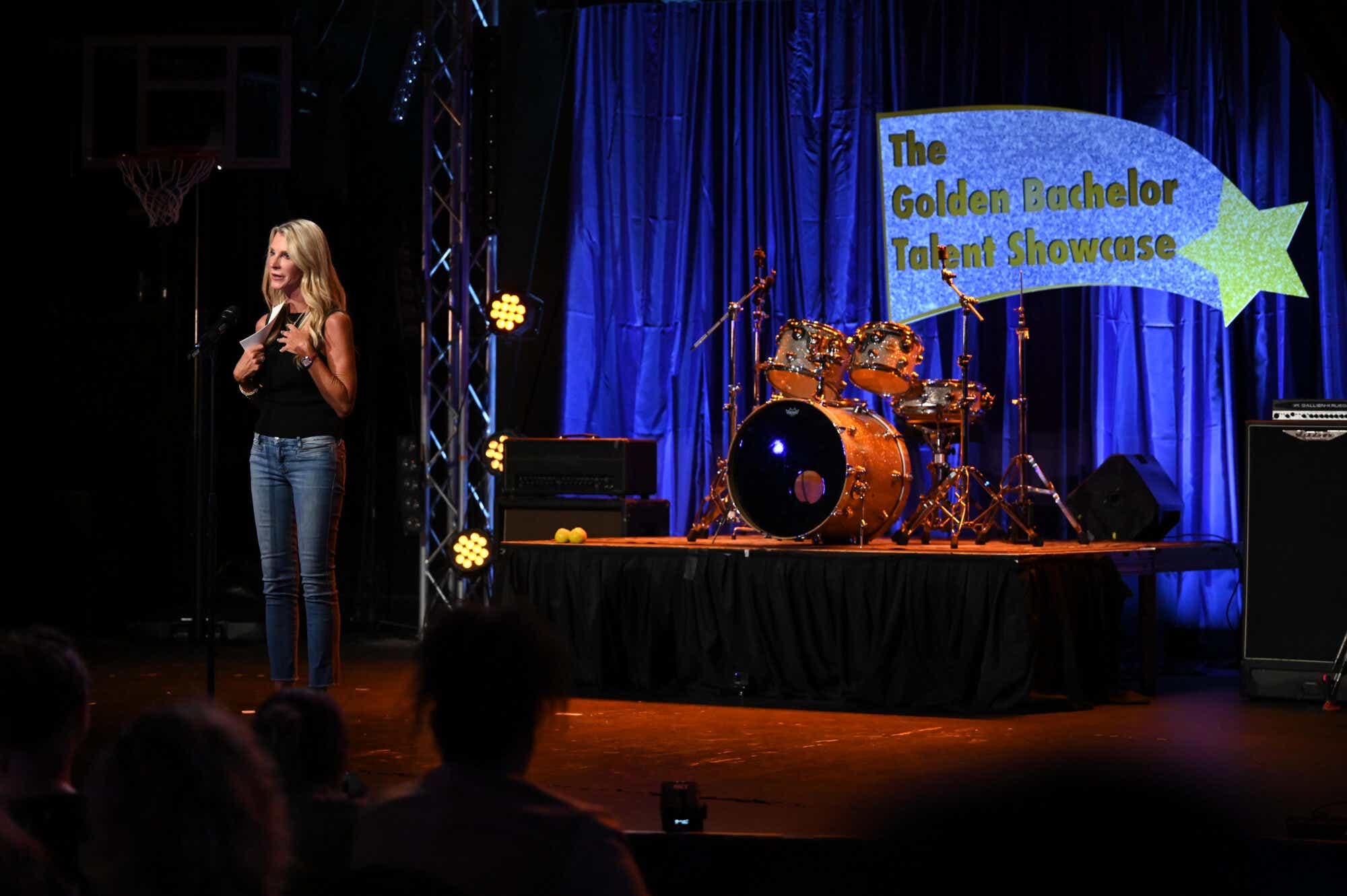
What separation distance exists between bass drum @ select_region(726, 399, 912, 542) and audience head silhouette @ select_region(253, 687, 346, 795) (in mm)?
5177

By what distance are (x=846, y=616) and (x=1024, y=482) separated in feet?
5.04

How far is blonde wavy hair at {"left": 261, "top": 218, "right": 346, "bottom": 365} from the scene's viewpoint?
502 cm

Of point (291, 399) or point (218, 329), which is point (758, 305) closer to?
point (291, 399)

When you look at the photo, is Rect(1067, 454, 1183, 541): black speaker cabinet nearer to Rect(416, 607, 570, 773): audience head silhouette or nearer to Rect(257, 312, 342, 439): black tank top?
Rect(257, 312, 342, 439): black tank top

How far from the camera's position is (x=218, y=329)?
4.63m

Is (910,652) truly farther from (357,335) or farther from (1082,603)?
(357,335)

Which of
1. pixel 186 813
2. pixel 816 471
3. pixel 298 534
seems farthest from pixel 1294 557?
pixel 186 813

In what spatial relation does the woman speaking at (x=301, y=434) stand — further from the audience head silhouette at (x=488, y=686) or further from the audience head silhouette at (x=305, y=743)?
the audience head silhouette at (x=488, y=686)

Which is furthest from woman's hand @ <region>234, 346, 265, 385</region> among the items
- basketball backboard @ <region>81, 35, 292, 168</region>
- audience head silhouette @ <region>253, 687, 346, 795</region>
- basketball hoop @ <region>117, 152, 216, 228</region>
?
basketball hoop @ <region>117, 152, 216, 228</region>

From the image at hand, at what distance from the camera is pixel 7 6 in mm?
8820

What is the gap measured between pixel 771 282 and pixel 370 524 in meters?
3.04

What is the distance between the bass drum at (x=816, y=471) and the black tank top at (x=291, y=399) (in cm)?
273

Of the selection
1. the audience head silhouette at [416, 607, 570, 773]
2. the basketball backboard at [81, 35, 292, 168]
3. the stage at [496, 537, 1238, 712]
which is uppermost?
the basketball backboard at [81, 35, 292, 168]

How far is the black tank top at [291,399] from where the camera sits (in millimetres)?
5043
